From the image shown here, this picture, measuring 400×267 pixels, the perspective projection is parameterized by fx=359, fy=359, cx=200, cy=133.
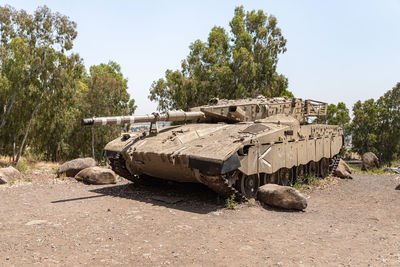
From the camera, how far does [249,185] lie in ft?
30.1

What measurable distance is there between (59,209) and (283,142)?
5.79 metres

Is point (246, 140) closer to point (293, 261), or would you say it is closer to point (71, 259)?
point (293, 261)

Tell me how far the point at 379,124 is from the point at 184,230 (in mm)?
40509

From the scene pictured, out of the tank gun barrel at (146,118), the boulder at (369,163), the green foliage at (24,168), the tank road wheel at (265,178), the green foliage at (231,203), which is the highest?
the tank gun barrel at (146,118)

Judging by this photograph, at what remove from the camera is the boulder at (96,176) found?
11.2m

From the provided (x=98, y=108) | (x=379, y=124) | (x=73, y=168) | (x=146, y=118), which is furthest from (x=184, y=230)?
(x=379, y=124)

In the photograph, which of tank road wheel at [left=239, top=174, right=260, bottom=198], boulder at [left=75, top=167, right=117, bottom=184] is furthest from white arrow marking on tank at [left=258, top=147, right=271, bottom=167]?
boulder at [left=75, top=167, right=117, bottom=184]

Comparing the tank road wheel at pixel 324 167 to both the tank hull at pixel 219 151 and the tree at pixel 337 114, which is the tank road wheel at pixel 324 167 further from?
the tree at pixel 337 114

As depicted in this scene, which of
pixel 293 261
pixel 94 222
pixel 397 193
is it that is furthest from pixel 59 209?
pixel 397 193

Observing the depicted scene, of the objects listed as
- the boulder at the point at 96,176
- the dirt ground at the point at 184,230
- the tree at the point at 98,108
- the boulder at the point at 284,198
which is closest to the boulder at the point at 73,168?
the boulder at the point at 96,176

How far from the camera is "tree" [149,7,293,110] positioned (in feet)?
81.6

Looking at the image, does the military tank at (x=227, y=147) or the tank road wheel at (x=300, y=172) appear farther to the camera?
the tank road wheel at (x=300, y=172)

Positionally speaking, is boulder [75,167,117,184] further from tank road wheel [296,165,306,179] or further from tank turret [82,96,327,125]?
tank road wheel [296,165,306,179]

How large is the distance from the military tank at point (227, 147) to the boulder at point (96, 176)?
1.16 metres
